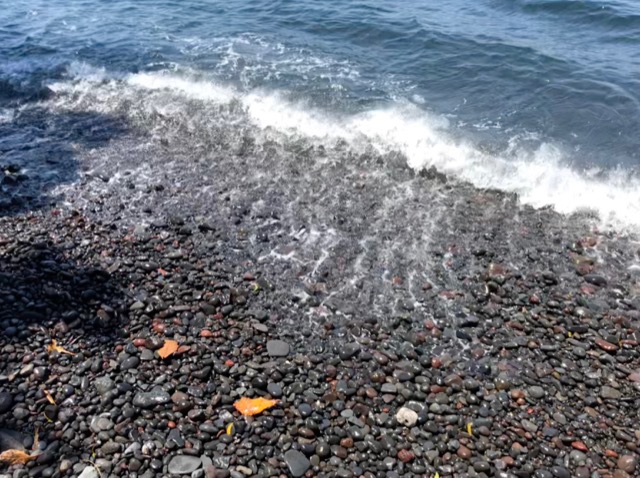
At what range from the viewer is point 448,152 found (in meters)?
16.2

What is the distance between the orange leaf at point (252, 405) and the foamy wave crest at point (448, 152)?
9.58m

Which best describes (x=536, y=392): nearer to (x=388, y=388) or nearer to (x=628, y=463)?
(x=628, y=463)

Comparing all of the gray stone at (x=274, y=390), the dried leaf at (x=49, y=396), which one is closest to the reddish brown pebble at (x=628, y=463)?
the gray stone at (x=274, y=390)

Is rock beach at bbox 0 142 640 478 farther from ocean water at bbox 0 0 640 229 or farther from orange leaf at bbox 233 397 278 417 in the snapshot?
ocean water at bbox 0 0 640 229

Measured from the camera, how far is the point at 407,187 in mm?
14852

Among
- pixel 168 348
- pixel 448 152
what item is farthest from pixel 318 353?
pixel 448 152

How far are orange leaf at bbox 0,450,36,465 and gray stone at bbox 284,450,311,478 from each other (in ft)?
13.0

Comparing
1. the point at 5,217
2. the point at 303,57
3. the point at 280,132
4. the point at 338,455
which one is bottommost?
the point at 338,455

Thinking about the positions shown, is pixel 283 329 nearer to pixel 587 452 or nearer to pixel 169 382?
pixel 169 382

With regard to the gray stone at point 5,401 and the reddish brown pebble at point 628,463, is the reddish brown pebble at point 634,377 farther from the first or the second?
the gray stone at point 5,401

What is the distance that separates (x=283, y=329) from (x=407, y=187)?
6.70 metres

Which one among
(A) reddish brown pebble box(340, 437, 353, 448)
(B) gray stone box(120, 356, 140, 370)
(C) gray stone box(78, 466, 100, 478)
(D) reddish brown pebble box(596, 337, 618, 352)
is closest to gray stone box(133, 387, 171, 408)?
(B) gray stone box(120, 356, 140, 370)

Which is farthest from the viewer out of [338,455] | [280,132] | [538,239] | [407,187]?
[280,132]

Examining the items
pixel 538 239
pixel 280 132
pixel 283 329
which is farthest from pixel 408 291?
pixel 280 132
